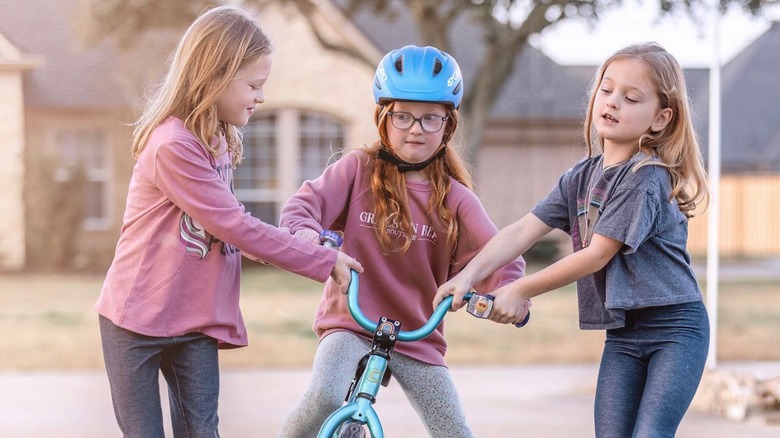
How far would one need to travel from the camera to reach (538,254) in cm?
2322

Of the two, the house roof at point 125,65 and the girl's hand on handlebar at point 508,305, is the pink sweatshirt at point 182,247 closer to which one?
the girl's hand on handlebar at point 508,305

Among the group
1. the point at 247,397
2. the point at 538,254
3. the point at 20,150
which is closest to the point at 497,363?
the point at 247,397

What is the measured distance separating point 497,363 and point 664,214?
255 inches

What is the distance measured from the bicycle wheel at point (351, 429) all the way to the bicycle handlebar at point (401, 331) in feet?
0.96

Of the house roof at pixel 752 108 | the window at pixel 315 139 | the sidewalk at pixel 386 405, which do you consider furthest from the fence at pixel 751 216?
the sidewalk at pixel 386 405

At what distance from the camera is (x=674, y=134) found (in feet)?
12.6

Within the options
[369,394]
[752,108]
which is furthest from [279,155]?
[369,394]

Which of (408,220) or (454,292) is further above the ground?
(408,220)

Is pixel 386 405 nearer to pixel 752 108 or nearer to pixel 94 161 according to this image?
pixel 94 161

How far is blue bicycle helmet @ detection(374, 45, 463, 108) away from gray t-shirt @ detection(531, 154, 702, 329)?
1.93ft

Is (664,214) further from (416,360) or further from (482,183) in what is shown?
(482,183)

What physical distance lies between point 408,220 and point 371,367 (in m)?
0.66

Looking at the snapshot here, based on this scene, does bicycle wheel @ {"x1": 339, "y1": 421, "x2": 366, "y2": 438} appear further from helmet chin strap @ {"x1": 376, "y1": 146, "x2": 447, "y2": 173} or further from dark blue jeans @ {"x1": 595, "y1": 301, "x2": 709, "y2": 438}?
helmet chin strap @ {"x1": 376, "y1": 146, "x2": 447, "y2": 173}

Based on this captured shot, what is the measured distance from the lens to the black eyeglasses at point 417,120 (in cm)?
399
